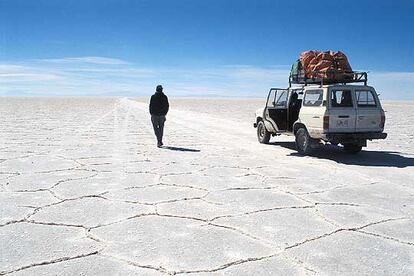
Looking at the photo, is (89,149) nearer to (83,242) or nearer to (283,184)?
(283,184)

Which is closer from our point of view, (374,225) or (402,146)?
(374,225)

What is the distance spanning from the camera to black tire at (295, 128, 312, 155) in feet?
37.2

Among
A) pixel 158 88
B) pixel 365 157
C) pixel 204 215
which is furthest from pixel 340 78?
pixel 204 215

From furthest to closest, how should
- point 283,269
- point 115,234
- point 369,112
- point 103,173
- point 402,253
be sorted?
point 369,112 → point 103,173 → point 115,234 → point 402,253 → point 283,269

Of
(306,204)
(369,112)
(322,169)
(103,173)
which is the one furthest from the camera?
(369,112)

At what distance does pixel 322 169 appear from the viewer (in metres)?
9.33

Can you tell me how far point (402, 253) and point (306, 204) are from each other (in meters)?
1.96

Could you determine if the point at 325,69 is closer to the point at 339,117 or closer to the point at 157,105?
the point at 339,117

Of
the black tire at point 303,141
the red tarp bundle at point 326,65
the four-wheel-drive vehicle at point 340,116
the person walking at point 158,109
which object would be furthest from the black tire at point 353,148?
the person walking at point 158,109

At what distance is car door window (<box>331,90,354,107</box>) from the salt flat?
1446 millimetres

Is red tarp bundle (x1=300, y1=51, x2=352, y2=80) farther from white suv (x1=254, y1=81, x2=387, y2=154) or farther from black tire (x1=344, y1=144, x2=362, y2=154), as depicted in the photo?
black tire (x1=344, y1=144, x2=362, y2=154)

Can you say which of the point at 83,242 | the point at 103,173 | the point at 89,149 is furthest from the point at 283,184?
the point at 89,149

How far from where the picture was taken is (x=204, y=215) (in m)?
5.60

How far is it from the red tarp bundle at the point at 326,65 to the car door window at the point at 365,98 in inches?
31.5
